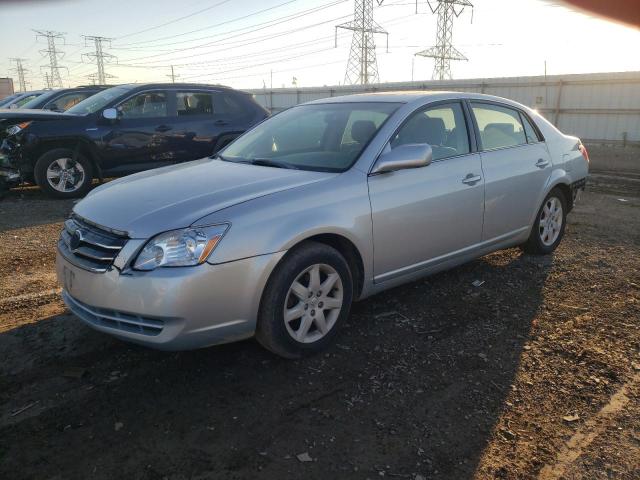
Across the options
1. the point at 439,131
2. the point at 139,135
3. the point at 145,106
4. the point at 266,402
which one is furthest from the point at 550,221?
the point at 145,106

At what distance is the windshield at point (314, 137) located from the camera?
375 centimetres

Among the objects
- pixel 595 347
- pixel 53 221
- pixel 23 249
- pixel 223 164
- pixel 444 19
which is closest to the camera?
pixel 595 347

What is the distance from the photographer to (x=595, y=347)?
348 cm

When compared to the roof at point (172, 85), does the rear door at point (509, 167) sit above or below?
below

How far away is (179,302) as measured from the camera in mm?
2740

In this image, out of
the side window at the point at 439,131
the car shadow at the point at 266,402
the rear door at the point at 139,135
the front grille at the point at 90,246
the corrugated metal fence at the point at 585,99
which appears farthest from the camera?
the corrugated metal fence at the point at 585,99

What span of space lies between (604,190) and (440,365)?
7.94 meters

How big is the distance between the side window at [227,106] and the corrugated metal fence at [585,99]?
14.1 meters

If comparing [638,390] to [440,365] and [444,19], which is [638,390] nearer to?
[440,365]


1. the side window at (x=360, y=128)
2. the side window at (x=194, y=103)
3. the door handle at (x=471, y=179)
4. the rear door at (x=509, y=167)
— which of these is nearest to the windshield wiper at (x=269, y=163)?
the side window at (x=360, y=128)

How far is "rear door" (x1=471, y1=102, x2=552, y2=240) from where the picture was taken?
14.4ft

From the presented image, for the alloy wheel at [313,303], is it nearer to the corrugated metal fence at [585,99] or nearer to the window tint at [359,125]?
the window tint at [359,125]

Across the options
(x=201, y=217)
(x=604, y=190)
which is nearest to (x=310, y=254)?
(x=201, y=217)

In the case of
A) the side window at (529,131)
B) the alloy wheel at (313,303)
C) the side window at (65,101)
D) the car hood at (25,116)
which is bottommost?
the alloy wheel at (313,303)
